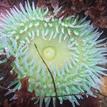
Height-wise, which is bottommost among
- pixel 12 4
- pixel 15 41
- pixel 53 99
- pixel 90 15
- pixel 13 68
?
pixel 53 99

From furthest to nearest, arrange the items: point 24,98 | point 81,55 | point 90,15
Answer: point 90,15, point 81,55, point 24,98

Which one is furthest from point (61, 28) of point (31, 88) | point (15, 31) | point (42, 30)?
point (31, 88)

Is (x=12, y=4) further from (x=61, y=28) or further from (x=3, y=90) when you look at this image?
(x=3, y=90)

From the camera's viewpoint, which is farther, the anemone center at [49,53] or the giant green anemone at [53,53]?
the anemone center at [49,53]

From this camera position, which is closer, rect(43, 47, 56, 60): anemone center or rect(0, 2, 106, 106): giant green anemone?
rect(0, 2, 106, 106): giant green anemone
